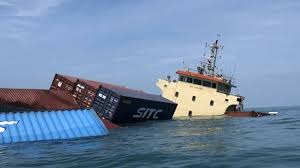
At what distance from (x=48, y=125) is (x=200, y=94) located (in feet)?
99.7

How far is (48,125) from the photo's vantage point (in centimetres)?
2928

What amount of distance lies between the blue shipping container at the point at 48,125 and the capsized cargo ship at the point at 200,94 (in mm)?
26398

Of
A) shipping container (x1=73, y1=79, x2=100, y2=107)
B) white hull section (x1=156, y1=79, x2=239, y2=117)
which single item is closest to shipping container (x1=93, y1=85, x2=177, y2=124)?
shipping container (x1=73, y1=79, x2=100, y2=107)

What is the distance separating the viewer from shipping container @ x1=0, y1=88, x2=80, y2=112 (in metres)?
33.6

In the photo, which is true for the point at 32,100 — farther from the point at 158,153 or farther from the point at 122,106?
the point at 158,153

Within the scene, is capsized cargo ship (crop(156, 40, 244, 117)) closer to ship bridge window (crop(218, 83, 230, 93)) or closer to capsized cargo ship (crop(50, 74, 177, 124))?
ship bridge window (crop(218, 83, 230, 93))

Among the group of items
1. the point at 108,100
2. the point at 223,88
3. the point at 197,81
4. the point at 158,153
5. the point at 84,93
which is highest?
the point at 197,81

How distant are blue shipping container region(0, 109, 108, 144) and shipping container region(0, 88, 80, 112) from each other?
111 inches

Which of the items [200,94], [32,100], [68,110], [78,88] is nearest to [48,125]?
[68,110]

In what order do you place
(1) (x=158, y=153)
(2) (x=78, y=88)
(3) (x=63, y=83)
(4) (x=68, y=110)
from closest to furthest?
(1) (x=158, y=153) < (4) (x=68, y=110) < (2) (x=78, y=88) < (3) (x=63, y=83)

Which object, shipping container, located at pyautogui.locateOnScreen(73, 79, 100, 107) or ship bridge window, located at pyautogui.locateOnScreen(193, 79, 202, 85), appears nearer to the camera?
shipping container, located at pyautogui.locateOnScreen(73, 79, 100, 107)

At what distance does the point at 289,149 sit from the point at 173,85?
124ft

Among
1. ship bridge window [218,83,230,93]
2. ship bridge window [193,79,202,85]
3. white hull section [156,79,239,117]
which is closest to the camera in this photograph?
white hull section [156,79,239,117]

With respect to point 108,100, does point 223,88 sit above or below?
above
